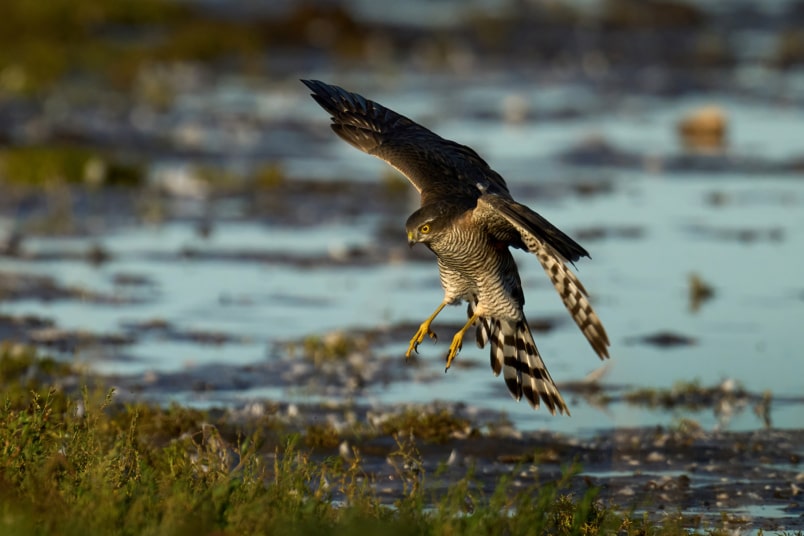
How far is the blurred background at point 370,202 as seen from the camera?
37.3 ft

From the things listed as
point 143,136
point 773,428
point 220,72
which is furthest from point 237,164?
point 773,428

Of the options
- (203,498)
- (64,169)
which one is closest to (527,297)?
(64,169)

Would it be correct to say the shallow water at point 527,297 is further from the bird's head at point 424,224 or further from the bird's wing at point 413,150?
the bird's head at point 424,224

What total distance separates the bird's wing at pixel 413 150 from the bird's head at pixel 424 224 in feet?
0.65

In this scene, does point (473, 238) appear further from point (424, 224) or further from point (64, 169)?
point (64, 169)

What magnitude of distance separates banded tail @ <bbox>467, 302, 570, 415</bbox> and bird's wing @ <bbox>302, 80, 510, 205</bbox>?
0.78 m

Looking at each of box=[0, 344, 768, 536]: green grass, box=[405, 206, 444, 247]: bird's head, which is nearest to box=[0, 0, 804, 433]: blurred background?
box=[405, 206, 444, 247]: bird's head

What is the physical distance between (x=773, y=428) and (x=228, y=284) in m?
5.63

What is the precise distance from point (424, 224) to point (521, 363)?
3.75ft

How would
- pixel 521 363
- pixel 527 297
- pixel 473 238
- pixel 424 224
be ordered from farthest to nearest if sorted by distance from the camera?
pixel 527 297
pixel 521 363
pixel 473 238
pixel 424 224

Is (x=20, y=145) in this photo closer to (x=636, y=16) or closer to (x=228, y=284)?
(x=228, y=284)

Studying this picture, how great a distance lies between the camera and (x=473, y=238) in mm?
8430

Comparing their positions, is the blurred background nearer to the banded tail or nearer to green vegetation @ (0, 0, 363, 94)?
green vegetation @ (0, 0, 363, 94)

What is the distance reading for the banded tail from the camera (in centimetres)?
888
